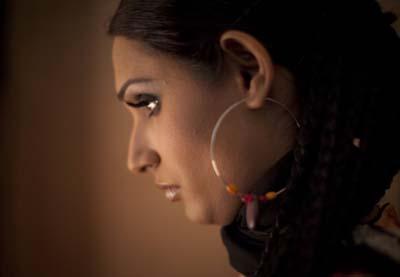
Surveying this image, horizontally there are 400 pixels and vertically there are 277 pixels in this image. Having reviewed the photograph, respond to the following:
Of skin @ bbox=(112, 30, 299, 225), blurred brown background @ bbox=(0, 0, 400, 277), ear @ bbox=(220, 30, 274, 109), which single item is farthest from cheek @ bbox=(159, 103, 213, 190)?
blurred brown background @ bbox=(0, 0, 400, 277)

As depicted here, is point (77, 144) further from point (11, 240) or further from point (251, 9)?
point (251, 9)

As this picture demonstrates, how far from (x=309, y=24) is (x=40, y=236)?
1270 millimetres

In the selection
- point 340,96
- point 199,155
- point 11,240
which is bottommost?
point 11,240

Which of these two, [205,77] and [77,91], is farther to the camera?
[77,91]

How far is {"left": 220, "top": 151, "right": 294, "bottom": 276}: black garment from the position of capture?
514 millimetres

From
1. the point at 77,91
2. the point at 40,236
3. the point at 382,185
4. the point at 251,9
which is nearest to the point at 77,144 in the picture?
the point at 77,91

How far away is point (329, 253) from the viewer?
0.43 m

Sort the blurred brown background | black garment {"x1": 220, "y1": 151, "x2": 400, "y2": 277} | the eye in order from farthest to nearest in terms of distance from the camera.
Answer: the blurred brown background
the eye
black garment {"x1": 220, "y1": 151, "x2": 400, "y2": 277}

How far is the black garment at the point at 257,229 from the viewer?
0.51 metres

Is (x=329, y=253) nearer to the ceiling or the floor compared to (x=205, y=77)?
nearer to the floor

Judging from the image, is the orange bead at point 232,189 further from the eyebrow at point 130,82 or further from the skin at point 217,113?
the eyebrow at point 130,82

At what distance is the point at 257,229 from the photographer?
56 cm

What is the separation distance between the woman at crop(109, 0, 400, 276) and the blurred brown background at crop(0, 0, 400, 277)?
0.64 m

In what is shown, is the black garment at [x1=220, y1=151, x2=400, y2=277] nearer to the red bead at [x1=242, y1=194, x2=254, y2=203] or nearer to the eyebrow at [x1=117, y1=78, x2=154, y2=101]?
the red bead at [x1=242, y1=194, x2=254, y2=203]
